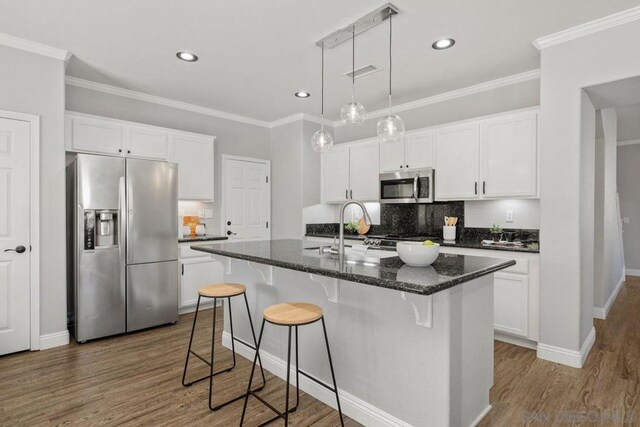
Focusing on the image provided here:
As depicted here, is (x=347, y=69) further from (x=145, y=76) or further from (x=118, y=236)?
(x=118, y=236)

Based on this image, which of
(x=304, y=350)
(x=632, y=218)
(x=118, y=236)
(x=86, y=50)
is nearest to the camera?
(x=304, y=350)

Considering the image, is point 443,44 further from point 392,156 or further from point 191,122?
point 191,122

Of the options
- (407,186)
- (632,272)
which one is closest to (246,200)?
(407,186)

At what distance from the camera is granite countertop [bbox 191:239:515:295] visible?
1.55 meters

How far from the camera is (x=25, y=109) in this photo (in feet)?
10.4

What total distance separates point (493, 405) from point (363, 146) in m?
3.48

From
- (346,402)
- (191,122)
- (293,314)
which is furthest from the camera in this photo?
(191,122)

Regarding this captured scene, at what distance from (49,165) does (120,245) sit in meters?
0.96

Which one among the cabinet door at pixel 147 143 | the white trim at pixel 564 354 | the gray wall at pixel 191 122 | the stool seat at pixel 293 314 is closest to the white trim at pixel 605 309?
the white trim at pixel 564 354

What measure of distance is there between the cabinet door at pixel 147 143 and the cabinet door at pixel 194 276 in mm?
1334

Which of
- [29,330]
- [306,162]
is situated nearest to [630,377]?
[306,162]

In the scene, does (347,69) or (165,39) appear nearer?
(165,39)

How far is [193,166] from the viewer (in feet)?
15.2

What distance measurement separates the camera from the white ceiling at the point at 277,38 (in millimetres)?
2570
